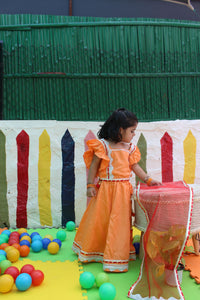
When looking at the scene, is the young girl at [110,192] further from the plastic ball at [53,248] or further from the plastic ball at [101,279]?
the plastic ball at [101,279]

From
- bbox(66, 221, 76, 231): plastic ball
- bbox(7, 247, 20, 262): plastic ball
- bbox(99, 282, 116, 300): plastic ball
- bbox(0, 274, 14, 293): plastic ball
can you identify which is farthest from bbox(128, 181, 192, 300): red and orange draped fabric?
bbox(66, 221, 76, 231): plastic ball

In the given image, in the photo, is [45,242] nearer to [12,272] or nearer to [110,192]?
[12,272]

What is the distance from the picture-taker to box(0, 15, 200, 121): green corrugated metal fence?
4316 mm

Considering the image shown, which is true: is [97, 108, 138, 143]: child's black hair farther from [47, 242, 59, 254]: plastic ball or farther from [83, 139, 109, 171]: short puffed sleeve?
[47, 242, 59, 254]: plastic ball

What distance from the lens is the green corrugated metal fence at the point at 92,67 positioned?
432 cm

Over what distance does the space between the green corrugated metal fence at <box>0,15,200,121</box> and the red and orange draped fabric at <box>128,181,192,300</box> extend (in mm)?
1921

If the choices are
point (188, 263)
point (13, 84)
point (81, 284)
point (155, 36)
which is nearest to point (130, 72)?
point (155, 36)

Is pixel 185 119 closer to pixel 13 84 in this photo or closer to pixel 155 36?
pixel 155 36

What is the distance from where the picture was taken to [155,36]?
14.7 ft

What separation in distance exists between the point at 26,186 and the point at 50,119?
0.95 metres

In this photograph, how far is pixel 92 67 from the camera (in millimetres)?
4367

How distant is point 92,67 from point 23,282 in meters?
2.91

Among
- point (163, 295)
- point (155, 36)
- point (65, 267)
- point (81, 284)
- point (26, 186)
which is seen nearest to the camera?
point (163, 295)

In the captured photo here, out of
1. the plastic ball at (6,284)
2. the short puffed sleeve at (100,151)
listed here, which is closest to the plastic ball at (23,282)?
the plastic ball at (6,284)
